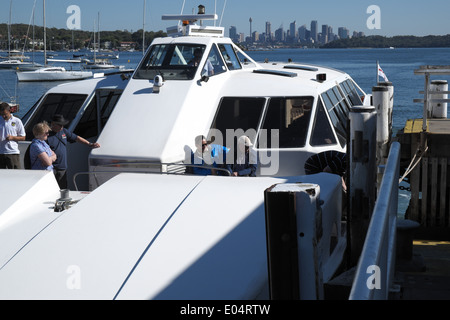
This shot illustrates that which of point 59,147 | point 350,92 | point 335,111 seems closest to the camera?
point 59,147

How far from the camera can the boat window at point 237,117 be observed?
8.11 metres

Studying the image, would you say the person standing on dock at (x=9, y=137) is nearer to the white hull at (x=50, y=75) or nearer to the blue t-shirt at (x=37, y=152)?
the blue t-shirt at (x=37, y=152)

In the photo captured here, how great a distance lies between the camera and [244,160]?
7375mm

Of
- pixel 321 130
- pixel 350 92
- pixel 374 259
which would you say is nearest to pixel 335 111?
pixel 321 130

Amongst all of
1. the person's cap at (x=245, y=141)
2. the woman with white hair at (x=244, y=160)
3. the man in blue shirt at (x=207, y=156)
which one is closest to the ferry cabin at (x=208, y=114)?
the man in blue shirt at (x=207, y=156)

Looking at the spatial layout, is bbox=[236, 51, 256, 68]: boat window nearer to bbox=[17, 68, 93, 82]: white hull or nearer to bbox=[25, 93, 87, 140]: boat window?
bbox=[25, 93, 87, 140]: boat window

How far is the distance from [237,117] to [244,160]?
1005mm

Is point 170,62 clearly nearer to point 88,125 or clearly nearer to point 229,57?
point 229,57

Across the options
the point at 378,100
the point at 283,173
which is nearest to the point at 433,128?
the point at 378,100

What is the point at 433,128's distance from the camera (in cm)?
1052

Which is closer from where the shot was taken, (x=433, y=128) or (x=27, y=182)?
(x=27, y=182)

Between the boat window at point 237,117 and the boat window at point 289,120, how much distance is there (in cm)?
14

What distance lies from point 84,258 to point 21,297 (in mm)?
523
